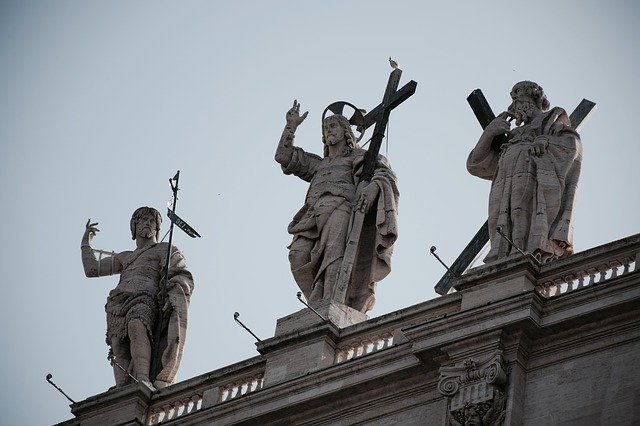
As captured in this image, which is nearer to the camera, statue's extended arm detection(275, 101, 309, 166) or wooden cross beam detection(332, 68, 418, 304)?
wooden cross beam detection(332, 68, 418, 304)

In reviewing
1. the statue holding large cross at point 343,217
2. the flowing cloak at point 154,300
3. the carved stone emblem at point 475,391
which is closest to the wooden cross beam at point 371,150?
the statue holding large cross at point 343,217

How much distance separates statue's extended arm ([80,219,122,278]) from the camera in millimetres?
33469

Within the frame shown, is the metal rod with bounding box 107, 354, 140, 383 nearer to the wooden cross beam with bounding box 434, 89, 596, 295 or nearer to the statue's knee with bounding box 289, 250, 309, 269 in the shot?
the statue's knee with bounding box 289, 250, 309, 269

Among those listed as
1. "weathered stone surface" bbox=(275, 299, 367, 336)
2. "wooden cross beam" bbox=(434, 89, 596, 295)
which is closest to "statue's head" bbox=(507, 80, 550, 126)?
"wooden cross beam" bbox=(434, 89, 596, 295)

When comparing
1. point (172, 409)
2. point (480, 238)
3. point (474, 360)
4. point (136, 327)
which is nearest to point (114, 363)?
point (136, 327)

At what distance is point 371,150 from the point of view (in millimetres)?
31781

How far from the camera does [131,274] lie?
108ft

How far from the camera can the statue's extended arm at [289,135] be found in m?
32.4

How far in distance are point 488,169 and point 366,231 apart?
1.86 metres

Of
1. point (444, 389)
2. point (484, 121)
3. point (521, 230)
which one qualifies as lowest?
point (444, 389)

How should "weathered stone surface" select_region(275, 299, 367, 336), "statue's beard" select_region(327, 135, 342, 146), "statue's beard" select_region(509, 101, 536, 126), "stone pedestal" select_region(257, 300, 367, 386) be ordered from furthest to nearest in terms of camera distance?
"statue's beard" select_region(327, 135, 342, 146), "statue's beard" select_region(509, 101, 536, 126), "weathered stone surface" select_region(275, 299, 367, 336), "stone pedestal" select_region(257, 300, 367, 386)

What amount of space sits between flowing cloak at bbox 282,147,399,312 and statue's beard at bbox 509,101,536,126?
6.20 feet

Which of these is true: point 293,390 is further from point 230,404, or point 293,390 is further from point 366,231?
point 366,231

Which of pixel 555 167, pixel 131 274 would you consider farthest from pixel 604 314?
pixel 131 274
